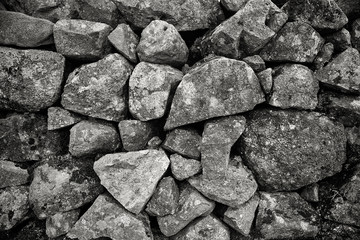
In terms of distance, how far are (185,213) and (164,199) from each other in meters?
0.34

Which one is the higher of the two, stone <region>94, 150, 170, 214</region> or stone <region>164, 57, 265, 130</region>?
stone <region>164, 57, 265, 130</region>

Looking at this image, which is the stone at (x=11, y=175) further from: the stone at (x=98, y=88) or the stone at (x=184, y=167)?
the stone at (x=184, y=167)

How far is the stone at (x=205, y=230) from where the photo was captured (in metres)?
4.24

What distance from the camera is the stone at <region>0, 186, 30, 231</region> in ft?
14.6

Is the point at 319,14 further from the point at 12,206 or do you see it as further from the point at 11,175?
the point at 12,206

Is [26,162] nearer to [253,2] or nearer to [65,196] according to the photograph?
[65,196]

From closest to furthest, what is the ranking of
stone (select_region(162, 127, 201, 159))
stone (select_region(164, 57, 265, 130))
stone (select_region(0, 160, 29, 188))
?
stone (select_region(164, 57, 265, 130)), stone (select_region(162, 127, 201, 159)), stone (select_region(0, 160, 29, 188))

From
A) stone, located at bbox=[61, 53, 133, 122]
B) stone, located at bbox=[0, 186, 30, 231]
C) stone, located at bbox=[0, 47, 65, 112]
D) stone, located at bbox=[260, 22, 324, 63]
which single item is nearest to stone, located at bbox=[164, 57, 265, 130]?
stone, located at bbox=[260, 22, 324, 63]

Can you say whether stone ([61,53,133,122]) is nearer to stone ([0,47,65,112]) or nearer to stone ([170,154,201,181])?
stone ([0,47,65,112])

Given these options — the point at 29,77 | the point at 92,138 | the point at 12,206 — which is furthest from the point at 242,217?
the point at 29,77

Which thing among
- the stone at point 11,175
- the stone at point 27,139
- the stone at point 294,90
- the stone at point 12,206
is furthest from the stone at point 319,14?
the stone at point 12,206

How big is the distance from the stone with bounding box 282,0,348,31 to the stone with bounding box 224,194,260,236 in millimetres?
2664

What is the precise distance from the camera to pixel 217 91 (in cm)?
415

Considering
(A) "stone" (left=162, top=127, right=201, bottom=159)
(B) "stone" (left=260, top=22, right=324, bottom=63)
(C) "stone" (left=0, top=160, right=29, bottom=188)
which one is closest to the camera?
(A) "stone" (left=162, top=127, right=201, bottom=159)
